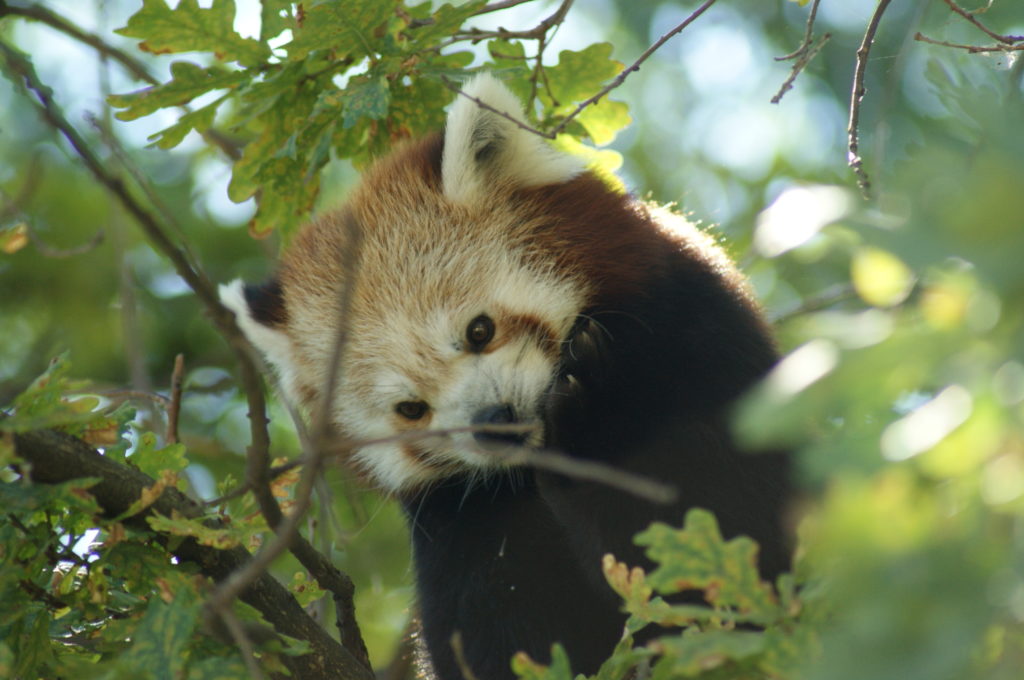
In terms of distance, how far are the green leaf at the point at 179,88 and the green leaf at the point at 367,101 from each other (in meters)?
0.46

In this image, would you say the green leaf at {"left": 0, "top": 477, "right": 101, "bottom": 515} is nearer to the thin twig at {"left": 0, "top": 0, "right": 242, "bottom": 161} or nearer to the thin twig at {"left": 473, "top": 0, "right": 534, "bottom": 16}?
the thin twig at {"left": 0, "top": 0, "right": 242, "bottom": 161}

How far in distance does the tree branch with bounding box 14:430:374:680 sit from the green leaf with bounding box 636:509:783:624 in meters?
1.31

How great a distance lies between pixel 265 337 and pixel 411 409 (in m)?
0.78

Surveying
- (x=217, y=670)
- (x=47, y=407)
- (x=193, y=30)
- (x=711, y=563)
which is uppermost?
(x=193, y=30)

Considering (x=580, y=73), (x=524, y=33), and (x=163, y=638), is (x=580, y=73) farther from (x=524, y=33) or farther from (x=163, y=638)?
(x=163, y=638)

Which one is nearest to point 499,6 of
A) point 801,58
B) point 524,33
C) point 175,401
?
point 524,33

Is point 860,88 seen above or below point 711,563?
above

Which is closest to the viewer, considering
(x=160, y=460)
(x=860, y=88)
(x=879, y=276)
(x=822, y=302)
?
(x=879, y=276)

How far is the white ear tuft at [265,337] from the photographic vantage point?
13.6 ft

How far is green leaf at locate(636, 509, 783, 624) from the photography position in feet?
5.40

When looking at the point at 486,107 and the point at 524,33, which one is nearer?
the point at 486,107

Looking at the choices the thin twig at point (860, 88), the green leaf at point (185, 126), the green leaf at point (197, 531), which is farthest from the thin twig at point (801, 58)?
the green leaf at point (197, 531)

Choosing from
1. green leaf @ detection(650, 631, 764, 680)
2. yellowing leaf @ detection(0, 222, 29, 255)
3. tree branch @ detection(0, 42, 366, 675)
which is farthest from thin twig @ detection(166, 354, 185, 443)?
green leaf @ detection(650, 631, 764, 680)

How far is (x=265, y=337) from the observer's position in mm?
4168
